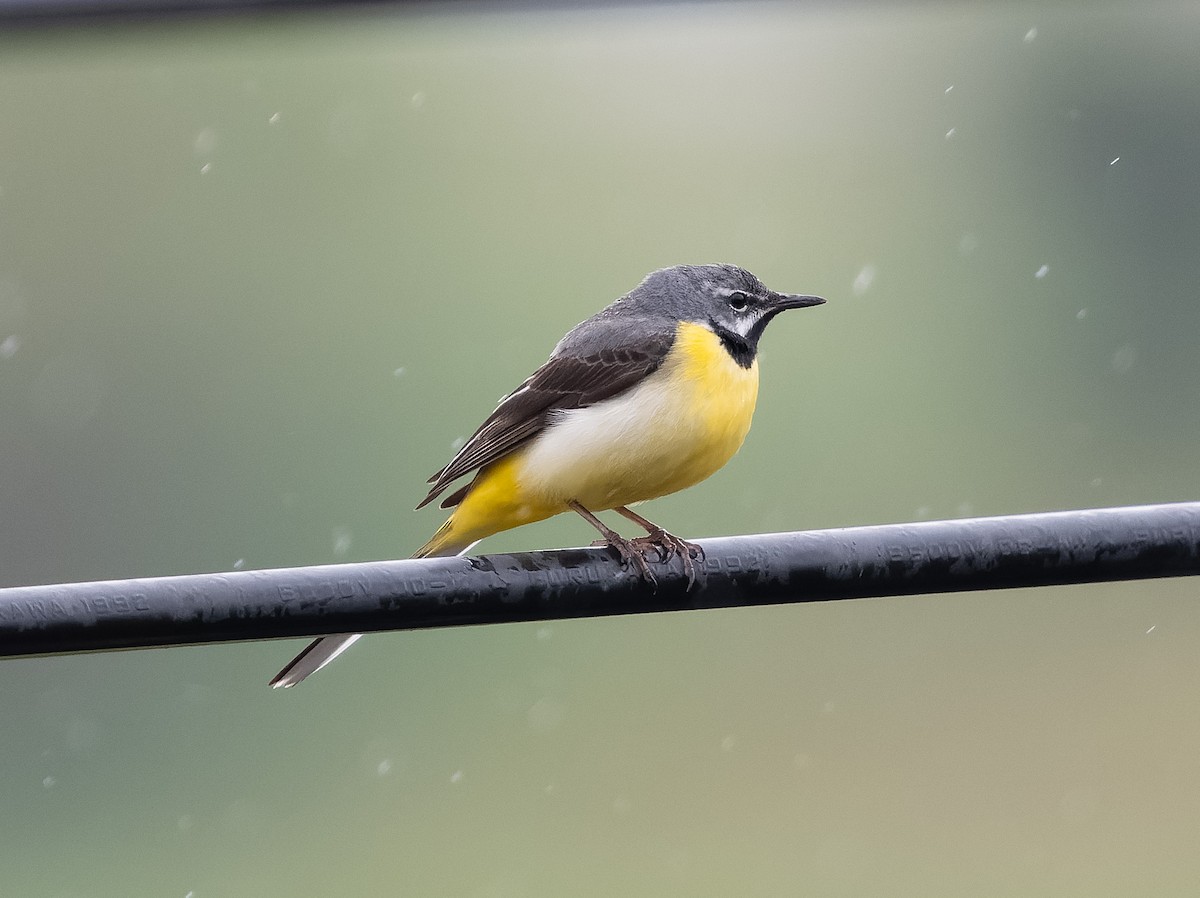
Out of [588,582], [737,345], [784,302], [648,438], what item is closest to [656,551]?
[648,438]

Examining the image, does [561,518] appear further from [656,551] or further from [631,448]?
[656,551]

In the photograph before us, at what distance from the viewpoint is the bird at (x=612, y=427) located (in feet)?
14.0

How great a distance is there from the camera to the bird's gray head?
4805 mm

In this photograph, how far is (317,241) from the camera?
1002 inches

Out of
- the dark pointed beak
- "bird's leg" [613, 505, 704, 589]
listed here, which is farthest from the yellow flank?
the dark pointed beak

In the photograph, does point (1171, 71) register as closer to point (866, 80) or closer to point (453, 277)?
point (866, 80)

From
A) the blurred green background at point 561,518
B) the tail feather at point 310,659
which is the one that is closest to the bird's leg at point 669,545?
the tail feather at point 310,659

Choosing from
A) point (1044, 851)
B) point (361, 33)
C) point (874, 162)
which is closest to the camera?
point (361, 33)

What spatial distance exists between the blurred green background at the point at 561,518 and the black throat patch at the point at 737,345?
10986 mm

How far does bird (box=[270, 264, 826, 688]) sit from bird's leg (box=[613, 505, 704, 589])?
0.04ft

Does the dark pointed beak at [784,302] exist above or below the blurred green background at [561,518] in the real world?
above

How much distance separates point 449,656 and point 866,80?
16415 millimetres

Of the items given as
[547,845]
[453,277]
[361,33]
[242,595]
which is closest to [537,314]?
[453,277]

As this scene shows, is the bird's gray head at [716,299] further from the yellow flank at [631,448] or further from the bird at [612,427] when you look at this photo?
the yellow flank at [631,448]
